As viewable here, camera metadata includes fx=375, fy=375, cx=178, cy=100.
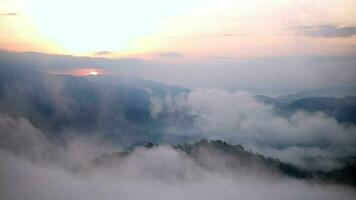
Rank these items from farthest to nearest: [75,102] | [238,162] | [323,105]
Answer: [238,162] < [323,105] < [75,102]

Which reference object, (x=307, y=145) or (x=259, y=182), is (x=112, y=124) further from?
(x=307, y=145)

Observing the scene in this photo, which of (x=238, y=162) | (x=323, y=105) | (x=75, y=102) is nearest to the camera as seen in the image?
(x=75, y=102)

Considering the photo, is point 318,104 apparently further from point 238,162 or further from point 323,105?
point 238,162

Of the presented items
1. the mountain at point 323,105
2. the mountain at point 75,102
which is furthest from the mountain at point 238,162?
the mountain at point 75,102

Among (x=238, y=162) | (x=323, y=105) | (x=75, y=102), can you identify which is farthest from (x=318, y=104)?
(x=75, y=102)

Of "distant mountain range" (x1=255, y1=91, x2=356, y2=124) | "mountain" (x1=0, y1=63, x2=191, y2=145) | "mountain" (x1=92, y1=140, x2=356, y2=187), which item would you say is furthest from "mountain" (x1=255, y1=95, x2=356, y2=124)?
"mountain" (x1=0, y1=63, x2=191, y2=145)

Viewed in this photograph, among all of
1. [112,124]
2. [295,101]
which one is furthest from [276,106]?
[112,124]

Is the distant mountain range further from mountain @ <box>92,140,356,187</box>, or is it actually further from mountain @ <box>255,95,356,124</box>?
mountain @ <box>92,140,356,187</box>

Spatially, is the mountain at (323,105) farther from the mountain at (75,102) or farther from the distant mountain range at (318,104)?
the mountain at (75,102)

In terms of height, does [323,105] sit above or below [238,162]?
above

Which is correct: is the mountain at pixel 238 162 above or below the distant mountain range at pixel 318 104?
below

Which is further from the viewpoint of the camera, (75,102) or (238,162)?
(238,162)
